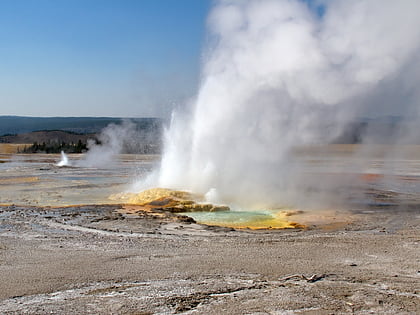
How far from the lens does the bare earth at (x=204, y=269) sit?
5.95 meters

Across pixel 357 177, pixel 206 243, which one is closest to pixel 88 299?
pixel 206 243

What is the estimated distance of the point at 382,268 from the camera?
760 centimetres

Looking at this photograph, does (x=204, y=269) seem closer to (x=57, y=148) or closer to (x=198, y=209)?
(x=198, y=209)

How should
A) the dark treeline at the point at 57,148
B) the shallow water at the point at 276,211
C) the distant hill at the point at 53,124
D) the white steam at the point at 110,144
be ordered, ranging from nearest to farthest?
the shallow water at the point at 276,211, the white steam at the point at 110,144, the dark treeline at the point at 57,148, the distant hill at the point at 53,124

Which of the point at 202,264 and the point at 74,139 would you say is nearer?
the point at 202,264

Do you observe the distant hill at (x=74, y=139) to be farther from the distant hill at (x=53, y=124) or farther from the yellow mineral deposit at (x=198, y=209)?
the yellow mineral deposit at (x=198, y=209)

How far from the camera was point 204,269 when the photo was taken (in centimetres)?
750

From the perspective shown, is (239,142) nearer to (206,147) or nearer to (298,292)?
(206,147)

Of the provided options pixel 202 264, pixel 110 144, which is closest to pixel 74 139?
pixel 110 144

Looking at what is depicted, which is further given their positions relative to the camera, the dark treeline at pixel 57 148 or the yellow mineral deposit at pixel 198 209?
the dark treeline at pixel 57 148

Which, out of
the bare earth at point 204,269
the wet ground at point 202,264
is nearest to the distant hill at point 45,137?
the wet ground at point 202,264

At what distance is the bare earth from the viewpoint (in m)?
5.95

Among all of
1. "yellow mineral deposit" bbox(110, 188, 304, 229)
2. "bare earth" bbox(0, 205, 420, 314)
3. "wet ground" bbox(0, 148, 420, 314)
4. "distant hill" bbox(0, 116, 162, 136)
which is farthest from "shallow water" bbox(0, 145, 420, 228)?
"distant hill" bbox(0, 116, 162, 136)

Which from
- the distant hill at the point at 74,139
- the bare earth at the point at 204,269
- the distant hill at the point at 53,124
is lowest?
the bare earth at the point at 204,269
